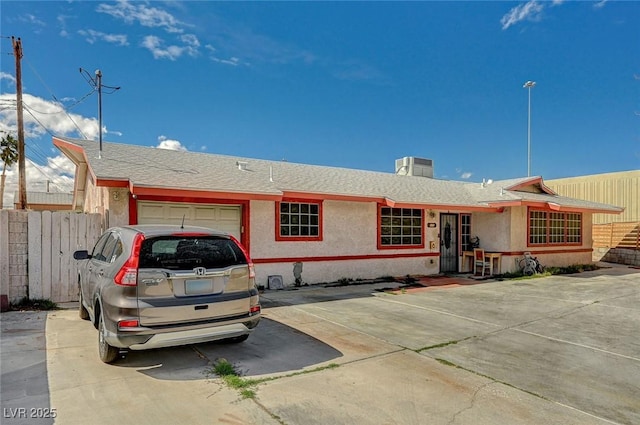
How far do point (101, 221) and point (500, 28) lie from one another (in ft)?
55.8

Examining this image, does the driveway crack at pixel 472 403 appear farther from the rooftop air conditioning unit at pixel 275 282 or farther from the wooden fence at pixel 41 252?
the wooden fence at pixel 41 252

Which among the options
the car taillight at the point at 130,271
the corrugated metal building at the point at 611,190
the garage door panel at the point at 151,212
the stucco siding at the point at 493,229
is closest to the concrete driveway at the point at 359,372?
the car taillight at the point at 130,271

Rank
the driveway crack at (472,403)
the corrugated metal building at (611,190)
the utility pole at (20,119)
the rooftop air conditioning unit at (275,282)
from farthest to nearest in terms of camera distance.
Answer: the corrugated metal building at (611,190) → the utility pole at (20,119) → the rooftop air conditioning unit at (275,282) → the driveway crack at (472,403)

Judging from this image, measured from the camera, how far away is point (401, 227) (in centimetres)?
1382

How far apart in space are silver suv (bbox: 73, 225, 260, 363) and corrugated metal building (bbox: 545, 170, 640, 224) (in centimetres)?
2968

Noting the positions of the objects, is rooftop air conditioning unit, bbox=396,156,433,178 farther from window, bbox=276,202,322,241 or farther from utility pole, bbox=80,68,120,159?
utility pole, bbox=80,68,120,159

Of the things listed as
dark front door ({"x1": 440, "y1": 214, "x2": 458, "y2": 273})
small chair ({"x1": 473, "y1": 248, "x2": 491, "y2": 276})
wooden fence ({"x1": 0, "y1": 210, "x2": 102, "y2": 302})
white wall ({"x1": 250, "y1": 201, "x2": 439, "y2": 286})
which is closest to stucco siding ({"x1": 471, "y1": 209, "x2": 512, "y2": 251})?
small chair ({"x1": 473, "y1": 248, "x2": 491, "y2": 276})

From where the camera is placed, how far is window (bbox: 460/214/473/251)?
1563cm

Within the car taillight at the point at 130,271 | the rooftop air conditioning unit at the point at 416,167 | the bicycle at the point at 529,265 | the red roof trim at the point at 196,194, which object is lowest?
Answer: the bicycle at the point at 529,265

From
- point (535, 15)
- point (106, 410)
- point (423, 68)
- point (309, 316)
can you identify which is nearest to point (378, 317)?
point (309, 316)

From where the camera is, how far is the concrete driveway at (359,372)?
3.62 m

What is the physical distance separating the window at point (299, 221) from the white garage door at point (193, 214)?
131cm

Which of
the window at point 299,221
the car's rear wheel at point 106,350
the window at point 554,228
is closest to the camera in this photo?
the car's rear wheel at point 106,350

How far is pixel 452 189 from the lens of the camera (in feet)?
55.5
